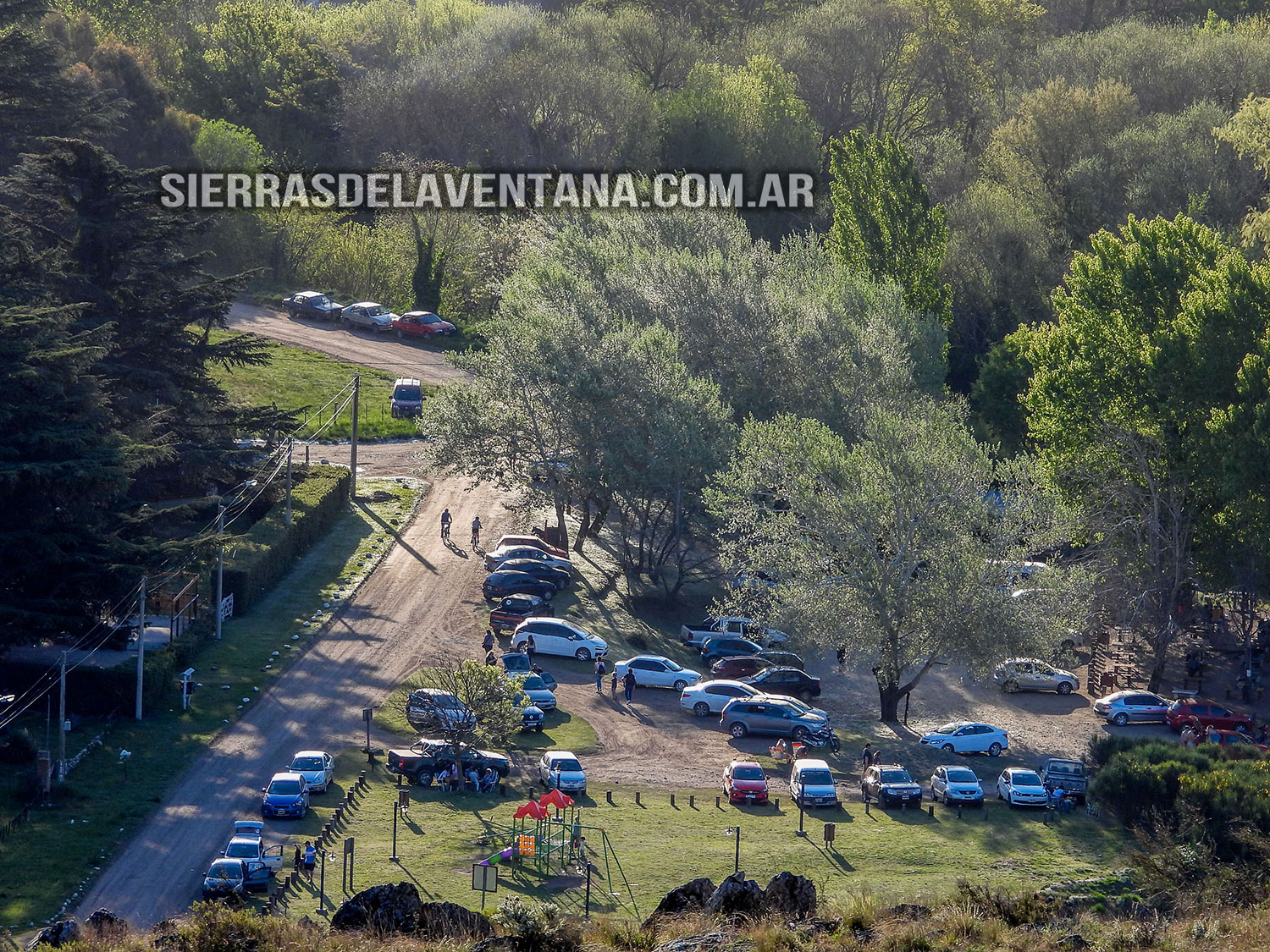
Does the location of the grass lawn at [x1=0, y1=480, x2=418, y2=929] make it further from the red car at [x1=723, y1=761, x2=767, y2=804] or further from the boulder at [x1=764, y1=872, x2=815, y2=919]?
the boulder at [x1=764, y1=872, x2=815, y2=919]

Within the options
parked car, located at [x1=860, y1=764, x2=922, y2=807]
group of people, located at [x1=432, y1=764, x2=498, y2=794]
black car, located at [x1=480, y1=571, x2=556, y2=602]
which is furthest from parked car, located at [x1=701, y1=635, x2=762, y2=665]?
group of people, located at [x1=432, y1=764, x2=498, y2=794]

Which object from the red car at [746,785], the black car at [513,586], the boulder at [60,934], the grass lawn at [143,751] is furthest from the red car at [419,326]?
the boulder at [60,934]

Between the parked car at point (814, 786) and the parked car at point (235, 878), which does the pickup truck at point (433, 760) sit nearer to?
the parked car at point (235, 878)

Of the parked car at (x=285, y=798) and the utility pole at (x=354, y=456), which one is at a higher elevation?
the utility pole at (x=354, y=456)

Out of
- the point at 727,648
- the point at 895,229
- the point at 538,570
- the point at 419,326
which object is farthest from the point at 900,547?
the point at 419,326

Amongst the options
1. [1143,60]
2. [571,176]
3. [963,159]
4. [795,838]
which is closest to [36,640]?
[795,838]

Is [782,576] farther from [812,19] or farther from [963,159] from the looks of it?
[812,19]

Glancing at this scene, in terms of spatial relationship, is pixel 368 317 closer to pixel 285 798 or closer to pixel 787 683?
pixel 787 683
